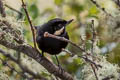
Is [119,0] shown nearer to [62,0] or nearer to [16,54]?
[16,54]

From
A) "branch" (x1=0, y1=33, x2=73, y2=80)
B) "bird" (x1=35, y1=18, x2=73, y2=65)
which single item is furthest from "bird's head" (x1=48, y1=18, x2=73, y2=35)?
"branch" (x1=0, y1=33, x2=73, y2=80)

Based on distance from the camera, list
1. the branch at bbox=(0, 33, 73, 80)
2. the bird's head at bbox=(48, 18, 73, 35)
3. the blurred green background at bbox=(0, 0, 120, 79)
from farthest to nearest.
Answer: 1. the blurred green background at bbox=(0, 0, 120, 79)
2. the bird's head at bbox=(48, 18, 73, 35)
3. the branch at bbox=(0, 33, 73, 80)

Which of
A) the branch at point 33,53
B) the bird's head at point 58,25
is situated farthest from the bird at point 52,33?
the branch at point 33,53

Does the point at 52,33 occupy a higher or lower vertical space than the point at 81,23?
lower

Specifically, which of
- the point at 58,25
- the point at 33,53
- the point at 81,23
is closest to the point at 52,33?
the point at 58,25

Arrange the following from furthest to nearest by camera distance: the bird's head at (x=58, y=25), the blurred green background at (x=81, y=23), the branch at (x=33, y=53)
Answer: the blurred green background at (x=81, y=23), the bird's head at (x=58, y=25), the branch at (x=33, y=53)

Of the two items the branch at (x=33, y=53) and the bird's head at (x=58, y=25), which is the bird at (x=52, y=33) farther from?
the branch at (x=33, y=53)

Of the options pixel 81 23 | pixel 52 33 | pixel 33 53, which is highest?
pixel 81 23

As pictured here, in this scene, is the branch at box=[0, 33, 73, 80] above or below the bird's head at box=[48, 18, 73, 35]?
below

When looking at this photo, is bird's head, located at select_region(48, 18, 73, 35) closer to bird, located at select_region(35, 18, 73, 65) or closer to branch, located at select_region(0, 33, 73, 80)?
bird, located at select_region(35, 18, 73, 65)

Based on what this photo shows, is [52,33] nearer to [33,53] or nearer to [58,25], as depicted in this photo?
[58,25]

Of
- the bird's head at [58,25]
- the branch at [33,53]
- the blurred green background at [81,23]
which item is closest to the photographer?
the branch at [33,53]

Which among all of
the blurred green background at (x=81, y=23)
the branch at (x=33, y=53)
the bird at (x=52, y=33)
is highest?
the blurred green background at (x=81, y=23)

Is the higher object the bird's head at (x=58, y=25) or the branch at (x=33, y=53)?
the bird's head at (x=58, y=25)
